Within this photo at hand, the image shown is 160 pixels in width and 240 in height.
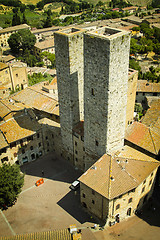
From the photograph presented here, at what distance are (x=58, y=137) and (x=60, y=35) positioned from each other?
18.9m

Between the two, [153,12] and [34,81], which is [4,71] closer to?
[34,81]

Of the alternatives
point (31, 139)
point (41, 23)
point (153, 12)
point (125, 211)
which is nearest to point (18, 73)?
point (31, 139)

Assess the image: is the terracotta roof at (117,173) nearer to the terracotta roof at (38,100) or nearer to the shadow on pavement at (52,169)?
the shadow on pavement at (52,169)

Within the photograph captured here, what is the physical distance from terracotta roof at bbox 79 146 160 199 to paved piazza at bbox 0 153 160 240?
5809mm

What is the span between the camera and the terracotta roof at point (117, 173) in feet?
116

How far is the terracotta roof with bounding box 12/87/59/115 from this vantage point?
55.6m

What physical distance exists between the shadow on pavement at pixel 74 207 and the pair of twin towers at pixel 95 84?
5.33 meters

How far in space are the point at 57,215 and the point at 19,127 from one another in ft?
55.3

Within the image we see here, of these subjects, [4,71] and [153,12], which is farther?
[153,12]

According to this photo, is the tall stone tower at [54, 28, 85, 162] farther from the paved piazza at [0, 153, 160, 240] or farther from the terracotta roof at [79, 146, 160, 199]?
the terracotta roof at [79, 146, 160, 199]

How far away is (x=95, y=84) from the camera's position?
35.5m

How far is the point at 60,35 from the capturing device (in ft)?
125

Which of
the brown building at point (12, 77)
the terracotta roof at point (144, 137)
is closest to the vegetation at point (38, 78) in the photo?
the brown building at point (12, 77)

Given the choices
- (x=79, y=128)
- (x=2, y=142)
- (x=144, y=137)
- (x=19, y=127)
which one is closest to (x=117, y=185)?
(x=144, y=137)
